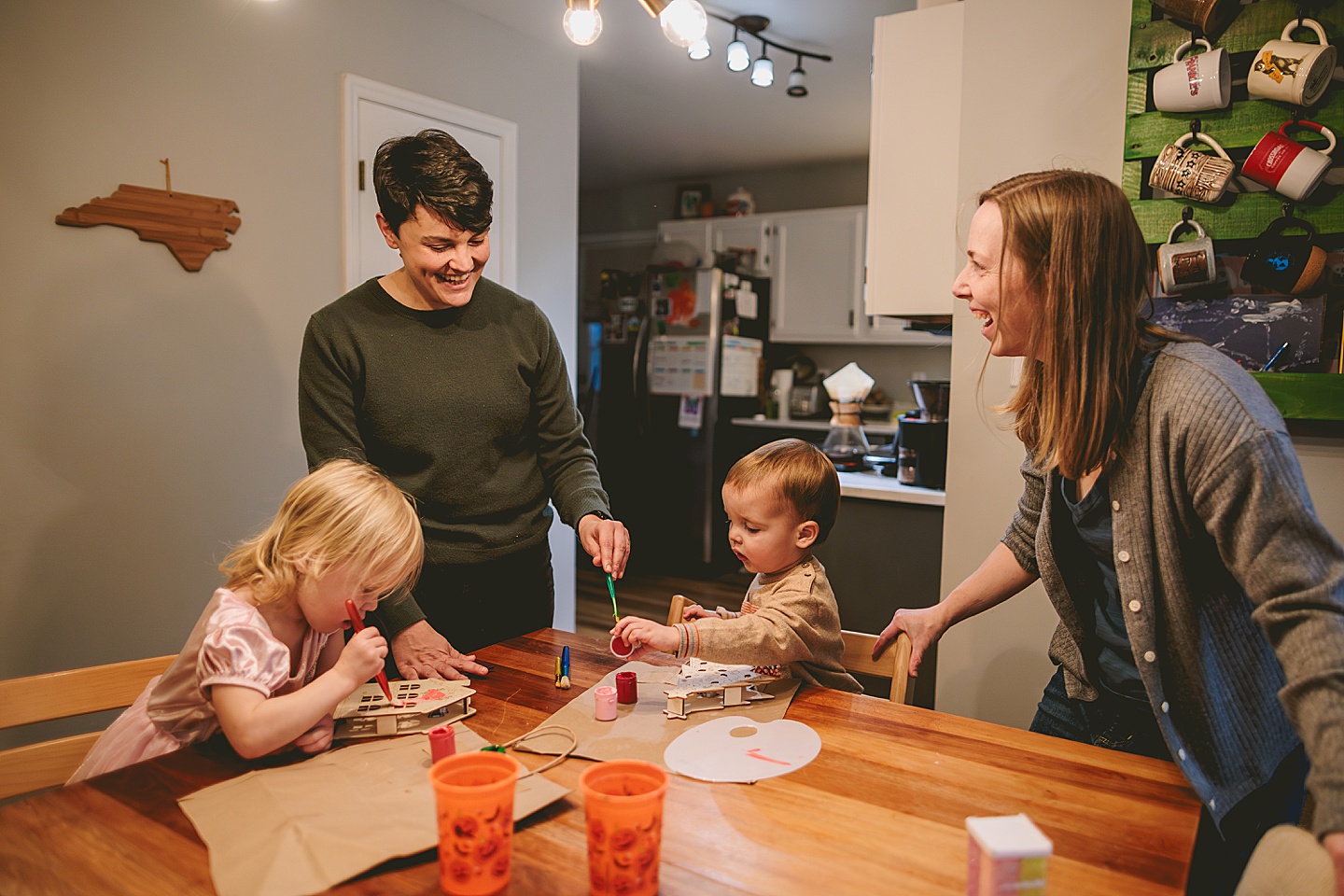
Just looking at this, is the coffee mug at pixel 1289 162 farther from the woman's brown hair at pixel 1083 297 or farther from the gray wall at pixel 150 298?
the gray wall at pixel 150 298

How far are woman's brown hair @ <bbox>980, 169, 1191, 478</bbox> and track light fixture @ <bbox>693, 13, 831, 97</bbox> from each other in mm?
2521

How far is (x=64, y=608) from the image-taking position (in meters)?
2.30

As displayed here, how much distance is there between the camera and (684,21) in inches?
53.1

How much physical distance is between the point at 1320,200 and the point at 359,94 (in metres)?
2.89

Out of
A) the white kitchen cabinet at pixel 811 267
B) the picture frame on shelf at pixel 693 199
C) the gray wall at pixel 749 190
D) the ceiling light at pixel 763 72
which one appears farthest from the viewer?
the picture frame on shelf at pixel 693 199

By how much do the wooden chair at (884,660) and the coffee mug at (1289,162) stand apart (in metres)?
1.28

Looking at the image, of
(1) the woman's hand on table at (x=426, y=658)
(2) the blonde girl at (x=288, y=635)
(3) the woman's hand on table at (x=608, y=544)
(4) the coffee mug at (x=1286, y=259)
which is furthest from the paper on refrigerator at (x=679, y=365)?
(2) the blonde girl at (x=288, y=635)

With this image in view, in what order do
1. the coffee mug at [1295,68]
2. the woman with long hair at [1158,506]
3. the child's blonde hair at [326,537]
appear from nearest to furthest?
the woman with long hair at [1158,506], the child's blonde hair at [326,537], the coffee mug at [1295,68]

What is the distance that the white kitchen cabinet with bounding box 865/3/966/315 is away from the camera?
2.39m

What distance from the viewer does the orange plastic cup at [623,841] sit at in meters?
0.76

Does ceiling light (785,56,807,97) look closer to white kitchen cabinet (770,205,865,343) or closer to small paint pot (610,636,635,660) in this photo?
white kitchen cabinet (770,205,865,343)

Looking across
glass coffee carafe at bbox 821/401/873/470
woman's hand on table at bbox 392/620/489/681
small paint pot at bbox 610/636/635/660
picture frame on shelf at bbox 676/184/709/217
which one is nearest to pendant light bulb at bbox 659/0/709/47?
small paint pot at bbox 610/636/635/660

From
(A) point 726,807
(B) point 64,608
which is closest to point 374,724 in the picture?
(A) point 726,807

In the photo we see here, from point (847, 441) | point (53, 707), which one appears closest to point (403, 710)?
point (53, 707)
